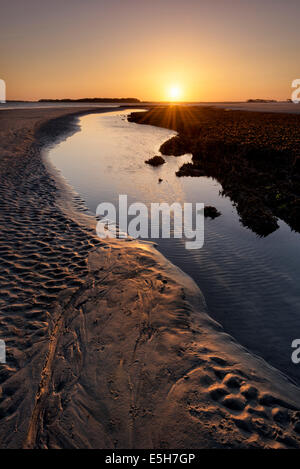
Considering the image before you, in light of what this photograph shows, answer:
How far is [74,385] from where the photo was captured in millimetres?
4012

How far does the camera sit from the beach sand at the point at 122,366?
3424 mm

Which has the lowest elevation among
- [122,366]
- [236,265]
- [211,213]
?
[122,366]

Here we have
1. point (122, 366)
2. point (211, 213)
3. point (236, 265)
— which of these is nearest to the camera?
point (122, 366)

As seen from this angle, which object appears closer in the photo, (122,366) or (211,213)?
(122,366)

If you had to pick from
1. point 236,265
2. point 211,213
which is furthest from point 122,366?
point 211,213

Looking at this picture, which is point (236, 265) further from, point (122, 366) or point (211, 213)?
point (122, 366)

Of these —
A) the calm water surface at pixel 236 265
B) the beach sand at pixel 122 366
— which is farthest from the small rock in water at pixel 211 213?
the beach sand at pixel 122 366

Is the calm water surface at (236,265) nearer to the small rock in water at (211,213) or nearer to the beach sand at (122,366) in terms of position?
the small rock in water at (211,213)

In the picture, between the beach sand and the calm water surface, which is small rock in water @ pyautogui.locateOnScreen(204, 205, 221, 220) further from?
the beach sand

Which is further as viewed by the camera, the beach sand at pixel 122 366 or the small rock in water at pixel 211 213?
the small rock in water at pixel 211 213

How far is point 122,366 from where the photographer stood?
4348mm

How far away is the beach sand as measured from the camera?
3424 millimetres

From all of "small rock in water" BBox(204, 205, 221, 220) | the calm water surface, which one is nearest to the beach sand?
the calm water surface

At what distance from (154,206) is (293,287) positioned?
7.84 metres
